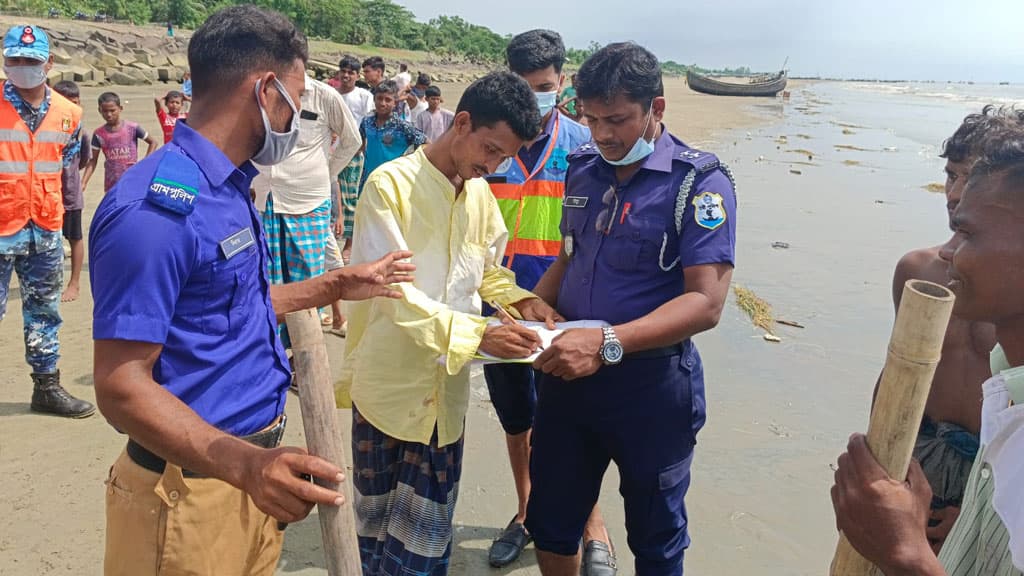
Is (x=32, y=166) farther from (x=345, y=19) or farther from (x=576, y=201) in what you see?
(x=345, y=19)

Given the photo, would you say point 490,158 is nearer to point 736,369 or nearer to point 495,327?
point 495,327

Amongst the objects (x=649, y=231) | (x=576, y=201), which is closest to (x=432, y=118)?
(x=576, y=201)

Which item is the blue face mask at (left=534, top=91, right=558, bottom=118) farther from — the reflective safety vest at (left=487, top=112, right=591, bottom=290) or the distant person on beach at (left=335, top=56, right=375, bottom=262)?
the distant person on beach at (left=335, top=56, right=375, bottom=262)

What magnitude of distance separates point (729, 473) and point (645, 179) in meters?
2.39

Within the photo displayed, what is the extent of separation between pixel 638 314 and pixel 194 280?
1554mm

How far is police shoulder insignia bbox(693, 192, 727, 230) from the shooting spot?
2.40 metres

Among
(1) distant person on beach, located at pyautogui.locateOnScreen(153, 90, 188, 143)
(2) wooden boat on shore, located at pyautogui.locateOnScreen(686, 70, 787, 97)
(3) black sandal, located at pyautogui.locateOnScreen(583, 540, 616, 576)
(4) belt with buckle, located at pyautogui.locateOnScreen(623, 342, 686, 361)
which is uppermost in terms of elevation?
(2) wooden boat on shore, located at pyautogui.locateOnScreen(686, 70, 787, 97)

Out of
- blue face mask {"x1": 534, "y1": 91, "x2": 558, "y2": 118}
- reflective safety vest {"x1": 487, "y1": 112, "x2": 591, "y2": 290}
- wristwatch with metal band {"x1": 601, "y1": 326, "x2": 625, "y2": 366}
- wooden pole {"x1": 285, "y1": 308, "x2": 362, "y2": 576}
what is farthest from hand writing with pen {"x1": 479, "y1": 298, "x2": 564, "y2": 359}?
blue face mask {"x1": 534, "y1": 91, "x2": 558, "y2": 118}

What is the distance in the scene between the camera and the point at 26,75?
4.24 meters

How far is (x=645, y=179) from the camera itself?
8.43 ft

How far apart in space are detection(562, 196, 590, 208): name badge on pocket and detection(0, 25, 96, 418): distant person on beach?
343 cm

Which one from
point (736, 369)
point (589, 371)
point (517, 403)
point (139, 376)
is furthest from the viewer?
point (736, 369)

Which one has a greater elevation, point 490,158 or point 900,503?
point 490,158

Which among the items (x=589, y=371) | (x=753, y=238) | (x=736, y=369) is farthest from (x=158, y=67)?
(x=589, y=371)
